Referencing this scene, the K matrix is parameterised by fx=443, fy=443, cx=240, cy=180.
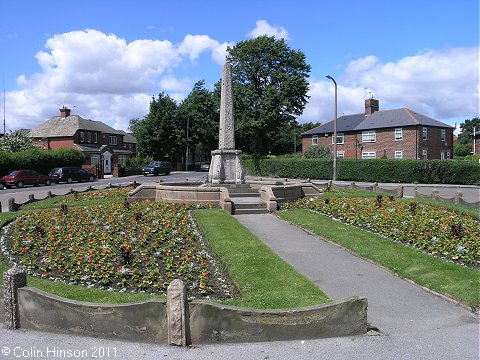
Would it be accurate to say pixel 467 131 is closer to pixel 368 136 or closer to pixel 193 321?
pixel 368 136

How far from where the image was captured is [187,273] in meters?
8.61

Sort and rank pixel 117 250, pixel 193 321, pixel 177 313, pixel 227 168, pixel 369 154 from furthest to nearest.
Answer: pixel 369 154, pixel 227 168, pixel 117 250, pixel 193 321, pixel 177 313

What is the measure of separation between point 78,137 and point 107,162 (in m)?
5.70

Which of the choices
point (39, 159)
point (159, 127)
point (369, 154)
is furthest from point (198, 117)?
point (39, 159)

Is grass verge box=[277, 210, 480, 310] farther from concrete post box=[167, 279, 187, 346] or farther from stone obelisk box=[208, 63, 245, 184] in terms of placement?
stone obelisk box=[208, 63, 245, 184]

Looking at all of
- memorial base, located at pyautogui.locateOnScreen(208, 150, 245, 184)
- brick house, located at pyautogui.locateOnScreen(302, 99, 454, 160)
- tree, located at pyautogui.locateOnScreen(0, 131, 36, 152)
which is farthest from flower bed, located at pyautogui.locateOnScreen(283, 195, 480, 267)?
tree, located at pyautogui.locateOnScreen(0, 131, 36, 152)

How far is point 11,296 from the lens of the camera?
6.33 metres

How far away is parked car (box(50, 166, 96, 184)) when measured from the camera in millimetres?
44344

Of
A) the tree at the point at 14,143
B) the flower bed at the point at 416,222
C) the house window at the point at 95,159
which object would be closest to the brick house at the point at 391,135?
the house window at the point at 95,159

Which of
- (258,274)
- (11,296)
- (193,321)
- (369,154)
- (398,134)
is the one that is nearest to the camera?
(193,321)

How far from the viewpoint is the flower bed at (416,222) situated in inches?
421

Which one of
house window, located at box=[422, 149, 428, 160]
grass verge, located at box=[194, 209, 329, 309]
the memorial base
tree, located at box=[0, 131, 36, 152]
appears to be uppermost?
tree, located at box=[0, 131, 36, 152]

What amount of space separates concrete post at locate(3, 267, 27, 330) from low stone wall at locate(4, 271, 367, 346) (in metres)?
0.35

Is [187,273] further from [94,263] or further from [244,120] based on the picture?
[244,120]
